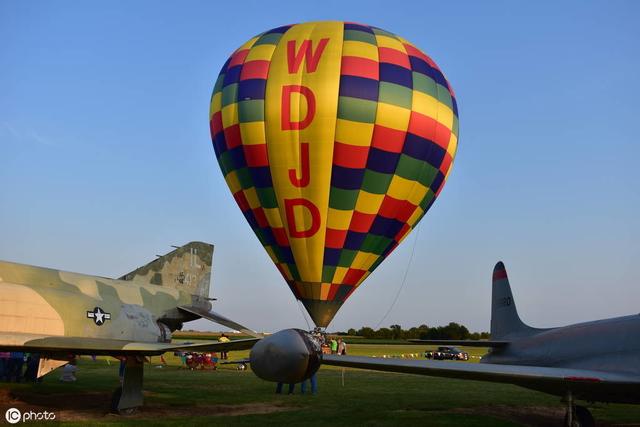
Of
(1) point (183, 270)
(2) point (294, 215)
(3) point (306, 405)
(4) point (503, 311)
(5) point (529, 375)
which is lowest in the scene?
(3) point (306, 405)

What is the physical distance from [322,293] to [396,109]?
269 inches

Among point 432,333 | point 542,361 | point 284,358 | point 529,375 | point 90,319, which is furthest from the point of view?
point 432,333

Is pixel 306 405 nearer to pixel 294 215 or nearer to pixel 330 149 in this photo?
pixel 294 215

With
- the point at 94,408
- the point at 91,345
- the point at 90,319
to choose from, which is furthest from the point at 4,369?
the point at 91,345

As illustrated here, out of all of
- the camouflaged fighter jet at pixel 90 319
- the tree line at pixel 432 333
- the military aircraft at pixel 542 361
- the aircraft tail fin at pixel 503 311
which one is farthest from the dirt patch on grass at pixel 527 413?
the tree line at pixel 432 333

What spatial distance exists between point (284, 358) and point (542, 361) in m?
10.8

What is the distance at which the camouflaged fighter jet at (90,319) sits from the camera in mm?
13422

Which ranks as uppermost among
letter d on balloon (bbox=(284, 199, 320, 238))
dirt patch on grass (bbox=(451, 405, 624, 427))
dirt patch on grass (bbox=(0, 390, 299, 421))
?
letter d on balloon (bbox=(284, 199, 320, 238))

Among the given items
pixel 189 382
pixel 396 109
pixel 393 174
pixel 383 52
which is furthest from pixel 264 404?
pixel 383 52

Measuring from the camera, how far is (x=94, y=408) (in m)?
15.2

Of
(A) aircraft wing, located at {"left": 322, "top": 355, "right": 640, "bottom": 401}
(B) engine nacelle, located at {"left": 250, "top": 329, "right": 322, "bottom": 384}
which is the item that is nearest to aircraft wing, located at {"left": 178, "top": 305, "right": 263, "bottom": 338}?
(A) aircraft wing, located at {"left": 322, "top": 355, "right": 640, "bottom": 401}

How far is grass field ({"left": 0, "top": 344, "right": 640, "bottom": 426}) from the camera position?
1338cm

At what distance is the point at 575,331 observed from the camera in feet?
45.8

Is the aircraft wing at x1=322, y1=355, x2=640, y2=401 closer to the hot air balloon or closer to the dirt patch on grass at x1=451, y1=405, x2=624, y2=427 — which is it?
the dirt patch on grass at x1=451, y1=405, x2=624, y2=427
